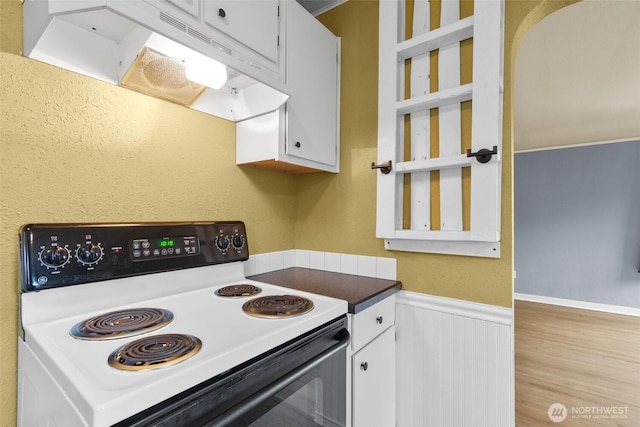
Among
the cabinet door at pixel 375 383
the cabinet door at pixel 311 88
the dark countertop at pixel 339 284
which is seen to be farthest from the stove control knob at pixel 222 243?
the cabinet door at pixel 375 383

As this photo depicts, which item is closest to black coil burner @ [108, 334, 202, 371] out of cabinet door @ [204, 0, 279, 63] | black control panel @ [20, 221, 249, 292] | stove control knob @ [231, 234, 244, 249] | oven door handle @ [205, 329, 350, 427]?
oven door handle @ [205, 329, 350, 427]

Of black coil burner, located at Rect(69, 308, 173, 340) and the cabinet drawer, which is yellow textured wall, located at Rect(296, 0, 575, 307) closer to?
the cabinet drawer

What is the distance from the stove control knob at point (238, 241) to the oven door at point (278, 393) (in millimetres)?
608

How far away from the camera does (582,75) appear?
8.75ft

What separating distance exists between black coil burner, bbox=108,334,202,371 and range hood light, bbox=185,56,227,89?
0.87 m

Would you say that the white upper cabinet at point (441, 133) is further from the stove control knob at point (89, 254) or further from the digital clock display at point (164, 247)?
the stove control knob at point (89, 254)

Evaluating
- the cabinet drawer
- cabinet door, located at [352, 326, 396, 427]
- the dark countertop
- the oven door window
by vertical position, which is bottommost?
cabinet door, located at [352, 326, 396, 427]

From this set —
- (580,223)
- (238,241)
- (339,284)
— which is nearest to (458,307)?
(339,284)

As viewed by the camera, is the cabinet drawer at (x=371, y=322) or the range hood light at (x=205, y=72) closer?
the range hood light at (x=205, y=72)

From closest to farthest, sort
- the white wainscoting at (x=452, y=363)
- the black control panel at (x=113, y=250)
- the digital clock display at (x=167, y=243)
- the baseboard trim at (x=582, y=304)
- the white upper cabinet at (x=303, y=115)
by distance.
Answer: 1. the black control panel at (x=113, y=250)
2. the digital clock display at (x=167, y=243)
3. the white wainscoting at (x=452, y=363)
4. the white upper cabinet at (x=303, y=115)
5. the baseboard trim at (x=582, y=304)

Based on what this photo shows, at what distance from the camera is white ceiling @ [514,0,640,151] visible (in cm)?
195

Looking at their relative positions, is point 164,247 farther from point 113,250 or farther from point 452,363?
point 452,363

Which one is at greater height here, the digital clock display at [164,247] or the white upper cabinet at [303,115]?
the white upper cabinet at [303,115]

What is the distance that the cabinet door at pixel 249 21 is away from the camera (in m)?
1.03
